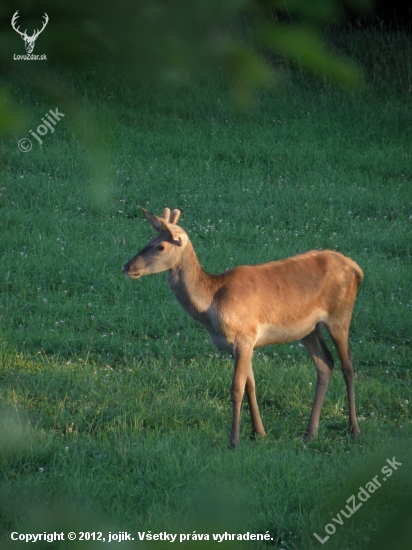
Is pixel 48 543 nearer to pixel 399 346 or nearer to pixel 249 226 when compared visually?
pixel 399 346

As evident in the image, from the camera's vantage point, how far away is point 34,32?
1.84 metres

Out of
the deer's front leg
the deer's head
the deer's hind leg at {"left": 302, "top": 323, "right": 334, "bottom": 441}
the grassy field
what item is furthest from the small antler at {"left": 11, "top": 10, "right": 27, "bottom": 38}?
the deer's hind leg at {"left": 302, "top": 323, "right": 334, "bottom": 441}

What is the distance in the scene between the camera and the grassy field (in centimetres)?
274

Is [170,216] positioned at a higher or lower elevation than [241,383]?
higher

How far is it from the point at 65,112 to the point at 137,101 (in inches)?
12.1

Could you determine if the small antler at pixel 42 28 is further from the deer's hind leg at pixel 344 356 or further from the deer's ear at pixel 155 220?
the deer's hind leg at pixel 344 356

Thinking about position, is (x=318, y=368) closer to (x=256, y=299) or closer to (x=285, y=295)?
(x=285, y=295)

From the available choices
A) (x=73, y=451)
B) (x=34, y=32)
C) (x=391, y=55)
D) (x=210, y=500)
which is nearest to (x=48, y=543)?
(x=210, y=500)

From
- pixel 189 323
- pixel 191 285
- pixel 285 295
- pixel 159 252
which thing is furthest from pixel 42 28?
pixel 189 323

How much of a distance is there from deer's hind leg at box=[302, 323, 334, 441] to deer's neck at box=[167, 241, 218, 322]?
106 cm

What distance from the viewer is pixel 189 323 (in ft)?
28.5

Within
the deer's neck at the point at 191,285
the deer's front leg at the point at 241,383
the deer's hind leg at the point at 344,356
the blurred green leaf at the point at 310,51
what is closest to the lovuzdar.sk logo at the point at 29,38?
the blurred green leaf at the point at 310,51

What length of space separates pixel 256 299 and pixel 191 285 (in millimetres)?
511

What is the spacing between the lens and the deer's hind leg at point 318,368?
6477 millimetres
